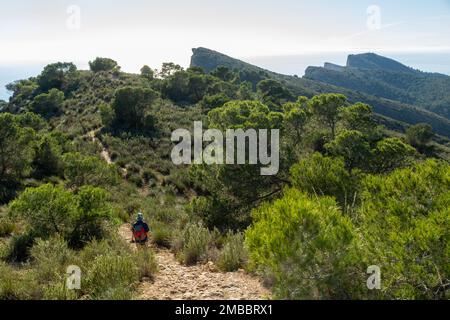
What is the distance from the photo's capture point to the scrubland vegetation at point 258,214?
5547mm

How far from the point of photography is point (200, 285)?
7.23 m

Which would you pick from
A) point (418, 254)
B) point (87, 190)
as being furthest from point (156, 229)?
point (418, 254)

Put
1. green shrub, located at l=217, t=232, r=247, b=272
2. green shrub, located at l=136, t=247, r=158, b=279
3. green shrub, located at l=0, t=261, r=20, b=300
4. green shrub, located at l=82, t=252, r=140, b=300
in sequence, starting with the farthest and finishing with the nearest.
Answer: green shrub, located at l=217, t=232, r=247, b=272 < green shrub, located at l=136, t=247, r=158, b=279 < green shrub, located at l=0, t=261, r=20, b=300 < green shrub, located at l=82, t=252, r=140, b=300

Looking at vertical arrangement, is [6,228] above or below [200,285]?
below

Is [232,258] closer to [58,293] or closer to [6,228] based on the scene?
[58,293]

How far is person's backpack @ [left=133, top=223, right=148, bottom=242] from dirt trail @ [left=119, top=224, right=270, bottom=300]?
2.00 metres

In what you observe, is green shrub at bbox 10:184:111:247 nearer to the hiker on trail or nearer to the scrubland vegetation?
the scrubland vegetation

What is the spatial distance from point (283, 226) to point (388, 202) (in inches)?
105

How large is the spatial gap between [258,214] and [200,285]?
1.96 meters

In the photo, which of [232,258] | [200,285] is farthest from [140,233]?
[200,285]

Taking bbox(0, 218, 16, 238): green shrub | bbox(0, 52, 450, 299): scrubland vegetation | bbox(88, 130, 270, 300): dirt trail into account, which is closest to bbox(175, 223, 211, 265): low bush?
bbox(0, 52, 450, 299): scrubland vegetation

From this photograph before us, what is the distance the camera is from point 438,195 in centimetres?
690

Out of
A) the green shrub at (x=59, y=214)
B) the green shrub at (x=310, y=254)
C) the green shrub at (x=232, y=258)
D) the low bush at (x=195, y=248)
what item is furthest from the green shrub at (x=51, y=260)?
the green shrub at (x=310, y=254)

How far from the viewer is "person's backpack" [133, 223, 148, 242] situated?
417 inches
